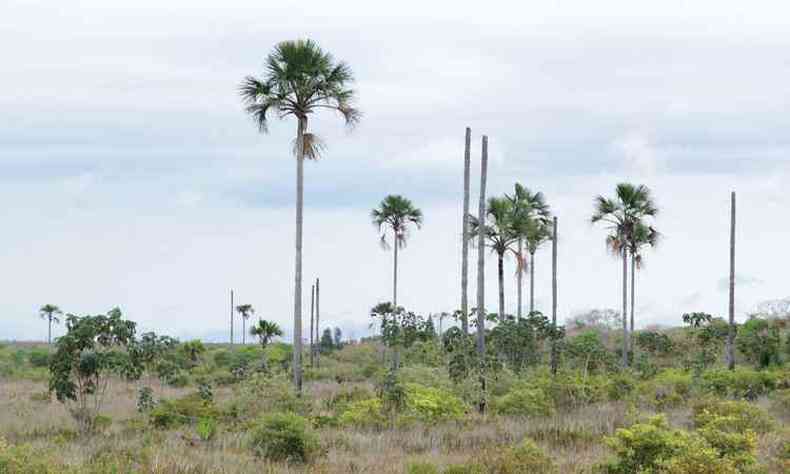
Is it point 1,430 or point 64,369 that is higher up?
point 64,369

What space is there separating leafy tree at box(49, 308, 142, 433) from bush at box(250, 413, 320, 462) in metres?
6.30

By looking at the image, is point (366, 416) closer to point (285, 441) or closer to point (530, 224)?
point (285, 441)

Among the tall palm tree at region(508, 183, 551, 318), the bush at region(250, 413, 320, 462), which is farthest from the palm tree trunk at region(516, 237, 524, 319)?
the bush at region(250, 413, 320, 462)

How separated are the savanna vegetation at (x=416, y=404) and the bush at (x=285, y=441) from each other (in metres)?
0.03

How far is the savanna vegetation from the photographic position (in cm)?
1463

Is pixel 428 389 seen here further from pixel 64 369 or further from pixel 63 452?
pixel 63 452

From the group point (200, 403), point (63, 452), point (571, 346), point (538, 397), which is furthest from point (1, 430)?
point (571, 346)

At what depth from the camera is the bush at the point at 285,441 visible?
55.5 ft

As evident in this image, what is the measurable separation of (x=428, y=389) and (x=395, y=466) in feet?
38.4

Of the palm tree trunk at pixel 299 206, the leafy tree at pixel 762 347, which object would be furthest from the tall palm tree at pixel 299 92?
the leafy tree at pixel 762 347

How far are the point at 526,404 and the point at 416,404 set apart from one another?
2807mm

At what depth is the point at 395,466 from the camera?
15172 millimetres

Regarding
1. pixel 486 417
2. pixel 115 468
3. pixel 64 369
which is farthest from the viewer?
pixel 486 417

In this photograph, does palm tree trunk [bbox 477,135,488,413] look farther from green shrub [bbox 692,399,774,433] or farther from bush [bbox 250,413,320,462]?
bush [bbox 250,413,320,462]
